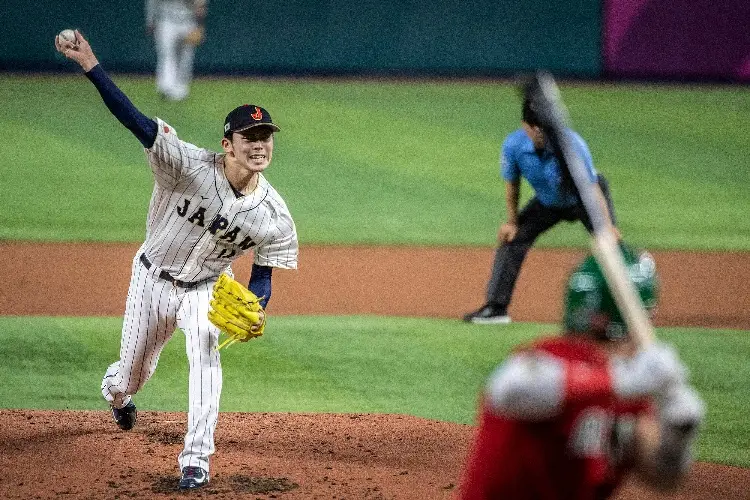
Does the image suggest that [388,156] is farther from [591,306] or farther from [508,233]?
[591,306]

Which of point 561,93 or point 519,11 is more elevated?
point 519,11

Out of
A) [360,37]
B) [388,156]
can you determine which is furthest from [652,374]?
[360,37]

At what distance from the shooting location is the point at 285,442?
6.07 m

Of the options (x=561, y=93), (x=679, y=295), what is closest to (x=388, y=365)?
(x=679, y=295)

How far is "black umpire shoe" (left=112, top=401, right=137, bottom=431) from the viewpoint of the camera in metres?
6.01

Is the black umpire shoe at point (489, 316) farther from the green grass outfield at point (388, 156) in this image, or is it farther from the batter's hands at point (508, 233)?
the green grass outfield at point (388, 156)

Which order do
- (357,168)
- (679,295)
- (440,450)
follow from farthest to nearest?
1. (357,168)
2. (679,295)
3. (440,450)

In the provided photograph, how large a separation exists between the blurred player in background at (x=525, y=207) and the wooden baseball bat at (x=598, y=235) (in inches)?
178

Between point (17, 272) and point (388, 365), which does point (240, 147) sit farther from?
point (17, 272)

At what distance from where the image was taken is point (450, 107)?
18.3m

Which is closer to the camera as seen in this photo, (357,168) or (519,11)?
(357,168)

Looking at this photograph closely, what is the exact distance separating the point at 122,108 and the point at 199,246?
0.75 meters

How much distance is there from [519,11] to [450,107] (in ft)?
9.77

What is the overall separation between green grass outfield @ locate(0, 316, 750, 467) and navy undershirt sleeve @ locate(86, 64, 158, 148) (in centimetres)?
223
